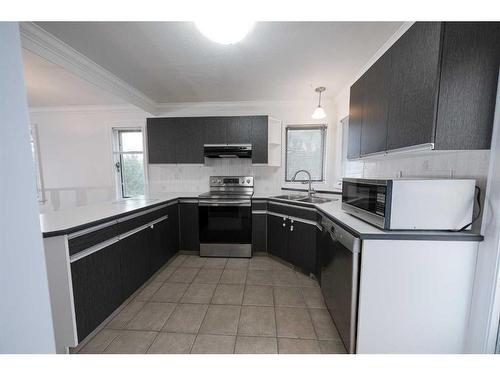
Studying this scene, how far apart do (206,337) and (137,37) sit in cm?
246

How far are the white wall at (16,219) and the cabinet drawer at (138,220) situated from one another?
111 centimetres

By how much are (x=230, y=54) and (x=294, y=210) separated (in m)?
1.77

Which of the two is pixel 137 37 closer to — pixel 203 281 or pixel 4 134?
pixel 4 134

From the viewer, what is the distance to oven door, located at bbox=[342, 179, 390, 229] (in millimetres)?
1097

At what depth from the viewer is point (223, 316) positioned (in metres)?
1.66

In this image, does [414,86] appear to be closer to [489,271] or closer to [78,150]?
[489,271]

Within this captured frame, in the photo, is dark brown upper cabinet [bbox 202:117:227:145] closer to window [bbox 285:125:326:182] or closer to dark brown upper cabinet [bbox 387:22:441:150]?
window [bbox 285:125:326:182]

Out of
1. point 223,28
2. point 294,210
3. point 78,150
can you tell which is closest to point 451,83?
point 223,28

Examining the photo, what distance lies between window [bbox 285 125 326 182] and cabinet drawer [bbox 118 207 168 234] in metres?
2.05

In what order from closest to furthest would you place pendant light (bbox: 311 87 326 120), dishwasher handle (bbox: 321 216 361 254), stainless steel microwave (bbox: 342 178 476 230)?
stainless steel microwave (bbox: 342 178 476 230) → dishwasher handle (bbox: 321 216 361 254) → pendant light (bbox: 311 87 326 120)

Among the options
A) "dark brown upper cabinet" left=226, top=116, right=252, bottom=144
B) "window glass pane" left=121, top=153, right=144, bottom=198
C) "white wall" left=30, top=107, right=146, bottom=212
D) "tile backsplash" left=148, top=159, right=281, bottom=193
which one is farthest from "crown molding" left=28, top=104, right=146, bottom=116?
"dark brown upper cabinet" left=226, top=116, right=252, bottom=144

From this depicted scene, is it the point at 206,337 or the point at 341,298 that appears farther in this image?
the point at 206,337
